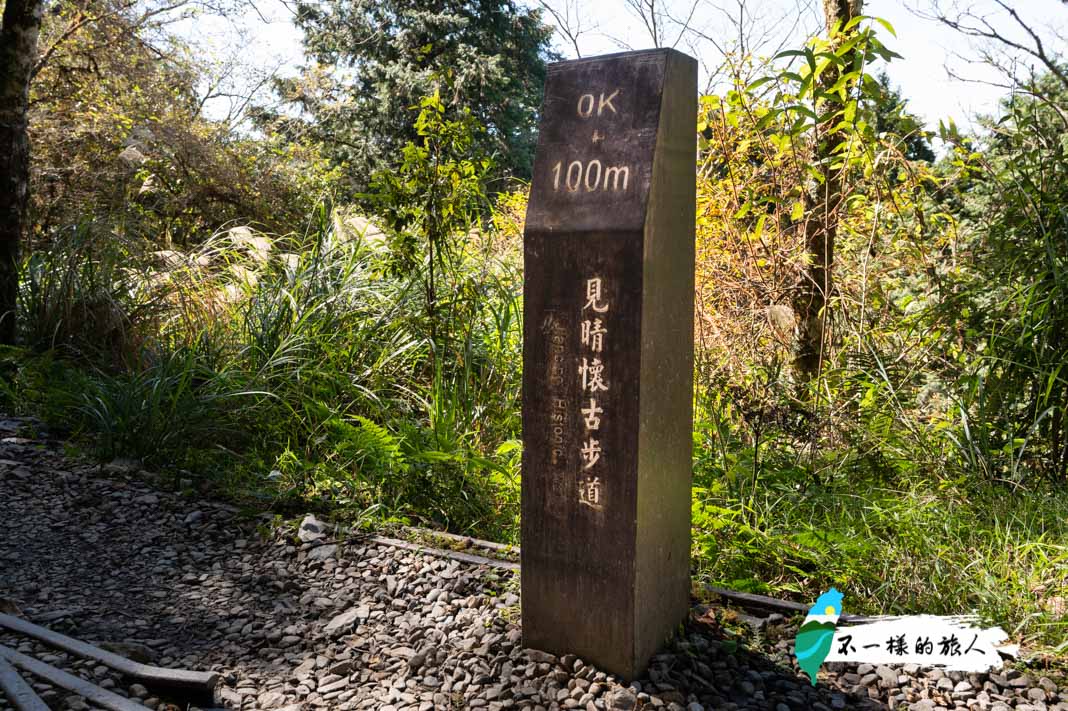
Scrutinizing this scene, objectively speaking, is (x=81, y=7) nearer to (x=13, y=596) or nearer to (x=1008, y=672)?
(x=13, y=596)

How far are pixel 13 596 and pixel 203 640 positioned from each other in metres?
0.81

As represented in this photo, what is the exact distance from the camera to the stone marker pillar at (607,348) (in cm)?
216

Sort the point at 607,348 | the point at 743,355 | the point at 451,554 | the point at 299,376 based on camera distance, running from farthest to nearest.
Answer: the point at 743,355
the point at 299,376
the point at 451,554
the point at 607,348

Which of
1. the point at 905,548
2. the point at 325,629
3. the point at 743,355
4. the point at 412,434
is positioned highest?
the point at 743,355

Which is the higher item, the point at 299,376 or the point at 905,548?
the point at 299,376

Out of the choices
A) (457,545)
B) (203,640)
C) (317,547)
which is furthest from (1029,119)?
(203,640)

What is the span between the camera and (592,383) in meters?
2.22

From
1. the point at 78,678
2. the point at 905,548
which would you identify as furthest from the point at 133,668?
the point at 905,548

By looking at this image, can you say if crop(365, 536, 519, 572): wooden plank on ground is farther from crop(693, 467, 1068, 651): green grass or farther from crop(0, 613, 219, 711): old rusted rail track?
crop(0, 613, 219, 711): old rusted rail track

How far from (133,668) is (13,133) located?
4695 millimetres

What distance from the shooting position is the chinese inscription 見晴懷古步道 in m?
2.19

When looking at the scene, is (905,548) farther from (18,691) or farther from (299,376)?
(299,376)

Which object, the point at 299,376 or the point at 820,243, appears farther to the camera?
the point at 820,243

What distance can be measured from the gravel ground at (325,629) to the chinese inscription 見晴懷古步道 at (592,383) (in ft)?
1.85
